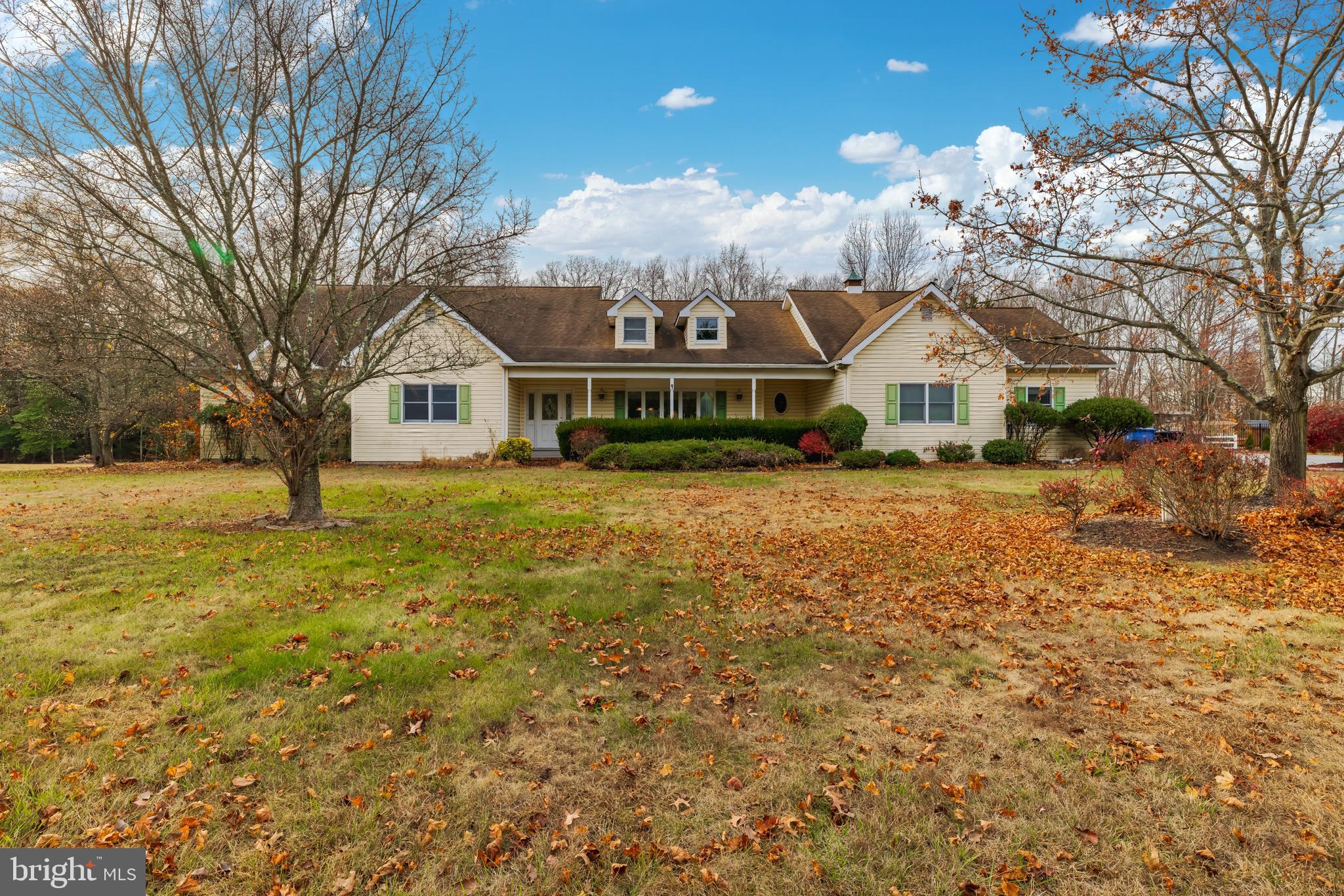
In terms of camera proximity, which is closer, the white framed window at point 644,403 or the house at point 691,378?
the house at point 691,378

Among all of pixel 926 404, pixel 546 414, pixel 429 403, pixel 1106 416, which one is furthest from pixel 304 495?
pixel 1106 416

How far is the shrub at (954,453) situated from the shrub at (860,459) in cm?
293

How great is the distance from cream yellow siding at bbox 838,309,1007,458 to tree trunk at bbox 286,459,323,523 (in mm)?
16203

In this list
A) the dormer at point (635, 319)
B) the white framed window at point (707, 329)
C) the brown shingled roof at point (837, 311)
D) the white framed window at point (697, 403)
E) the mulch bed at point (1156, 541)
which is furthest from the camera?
the white framed window at point (697, 403)

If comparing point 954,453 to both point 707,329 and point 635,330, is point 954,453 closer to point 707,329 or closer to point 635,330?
point 707,329

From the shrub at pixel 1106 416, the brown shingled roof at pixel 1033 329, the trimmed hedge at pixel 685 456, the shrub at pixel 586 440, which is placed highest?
the brown shingled roof at pixel 1033 329

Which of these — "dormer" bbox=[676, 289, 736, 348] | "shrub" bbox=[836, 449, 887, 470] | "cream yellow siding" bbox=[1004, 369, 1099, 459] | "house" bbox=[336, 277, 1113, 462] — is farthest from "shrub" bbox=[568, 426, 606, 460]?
"cream yellow siding" bbox=[1004, 369, 1099, 459]

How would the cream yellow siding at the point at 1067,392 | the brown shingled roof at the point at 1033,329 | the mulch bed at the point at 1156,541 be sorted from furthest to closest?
the cream yellow siding at the point at 1067,392 < the brown shingled roof at the point at 1033,329 < the mulch bed at the point at 1156,541

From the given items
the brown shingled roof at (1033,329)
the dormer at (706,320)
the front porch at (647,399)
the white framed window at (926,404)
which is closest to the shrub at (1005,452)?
the white framed window at (926,404)

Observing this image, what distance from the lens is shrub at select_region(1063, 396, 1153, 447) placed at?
19875 millimetres

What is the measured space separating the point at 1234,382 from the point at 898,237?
34808 mm

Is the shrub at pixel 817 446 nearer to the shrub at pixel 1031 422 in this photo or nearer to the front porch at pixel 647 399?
the front porch at pixel 647 399

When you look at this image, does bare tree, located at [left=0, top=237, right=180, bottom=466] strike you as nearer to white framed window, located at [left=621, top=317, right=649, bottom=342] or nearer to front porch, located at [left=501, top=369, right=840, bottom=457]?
front porch, located at [left=501, top=369, right=840, bottom=457]

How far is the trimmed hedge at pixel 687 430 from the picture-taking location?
63.0ft
